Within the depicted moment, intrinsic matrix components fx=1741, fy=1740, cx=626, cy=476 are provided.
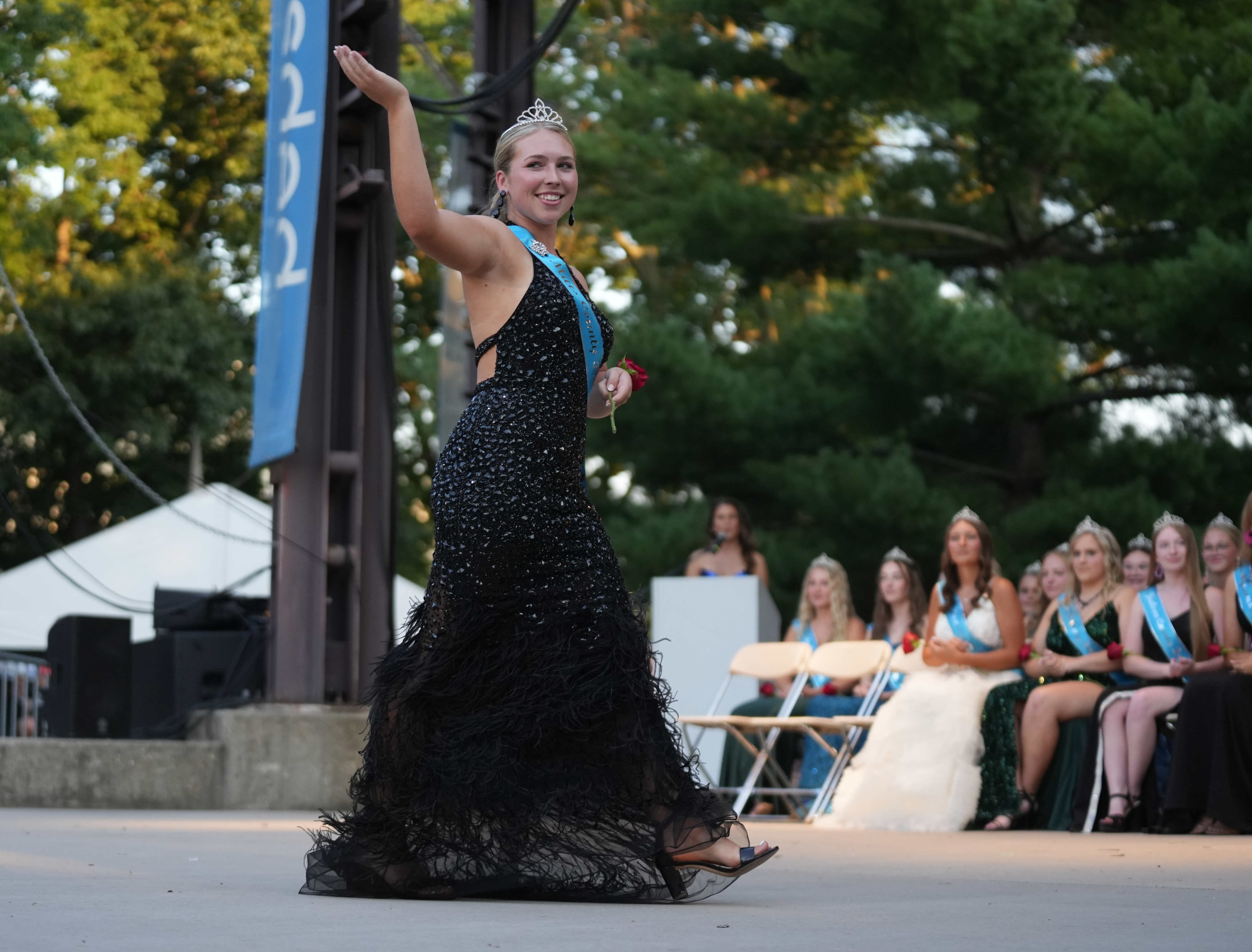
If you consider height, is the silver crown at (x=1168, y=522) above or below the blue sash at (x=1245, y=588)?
above

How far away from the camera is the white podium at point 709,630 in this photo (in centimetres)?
1061

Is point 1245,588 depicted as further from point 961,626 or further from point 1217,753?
point 961,626

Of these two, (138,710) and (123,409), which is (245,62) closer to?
(123,409)

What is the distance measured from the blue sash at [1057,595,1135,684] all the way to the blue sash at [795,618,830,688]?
1861mm

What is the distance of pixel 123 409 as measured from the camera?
25062 millimetres

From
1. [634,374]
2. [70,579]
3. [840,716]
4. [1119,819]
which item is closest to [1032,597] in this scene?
[840,716]

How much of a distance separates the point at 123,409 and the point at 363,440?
1700 centimetres

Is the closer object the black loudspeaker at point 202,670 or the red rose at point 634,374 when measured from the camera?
the red rose at point 634,374

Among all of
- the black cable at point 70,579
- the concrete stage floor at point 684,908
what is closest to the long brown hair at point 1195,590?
the concrete stage floor at point 684,908

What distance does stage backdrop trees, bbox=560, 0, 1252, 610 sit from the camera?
13672 mm

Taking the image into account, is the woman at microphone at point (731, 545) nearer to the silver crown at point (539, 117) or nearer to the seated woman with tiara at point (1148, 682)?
the seated woman with tiara at point (1148, 682)

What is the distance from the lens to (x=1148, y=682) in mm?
8141

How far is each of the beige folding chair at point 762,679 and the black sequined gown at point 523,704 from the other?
17.5ft

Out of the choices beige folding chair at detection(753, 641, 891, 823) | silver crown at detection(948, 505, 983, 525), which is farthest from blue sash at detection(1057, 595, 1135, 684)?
beige folding chair at detection(753, 641, 891, 823)
